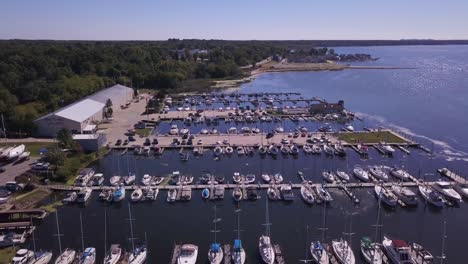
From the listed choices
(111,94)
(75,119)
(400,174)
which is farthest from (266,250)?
(111,94)

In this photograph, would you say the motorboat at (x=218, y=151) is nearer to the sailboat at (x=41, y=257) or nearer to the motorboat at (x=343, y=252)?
the motorboat at (x=343, y=252)

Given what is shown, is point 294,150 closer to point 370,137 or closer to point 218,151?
point 218,151

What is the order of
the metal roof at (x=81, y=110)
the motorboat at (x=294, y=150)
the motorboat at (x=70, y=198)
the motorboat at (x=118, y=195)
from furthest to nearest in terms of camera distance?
the metal roof at (x=81, y=110)
the motorboat at (x=294, y=150)
the motorboat at (x=118, y=195)
the motorboat at (x=70, y=198)

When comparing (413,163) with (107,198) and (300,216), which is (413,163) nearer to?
(300,216)

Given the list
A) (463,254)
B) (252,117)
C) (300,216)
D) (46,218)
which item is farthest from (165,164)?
(463,254)

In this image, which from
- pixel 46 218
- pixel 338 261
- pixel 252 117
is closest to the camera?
pixel 338 261

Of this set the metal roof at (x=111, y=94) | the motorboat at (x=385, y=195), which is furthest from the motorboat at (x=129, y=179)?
the metal roof at (x=111, y=94)
